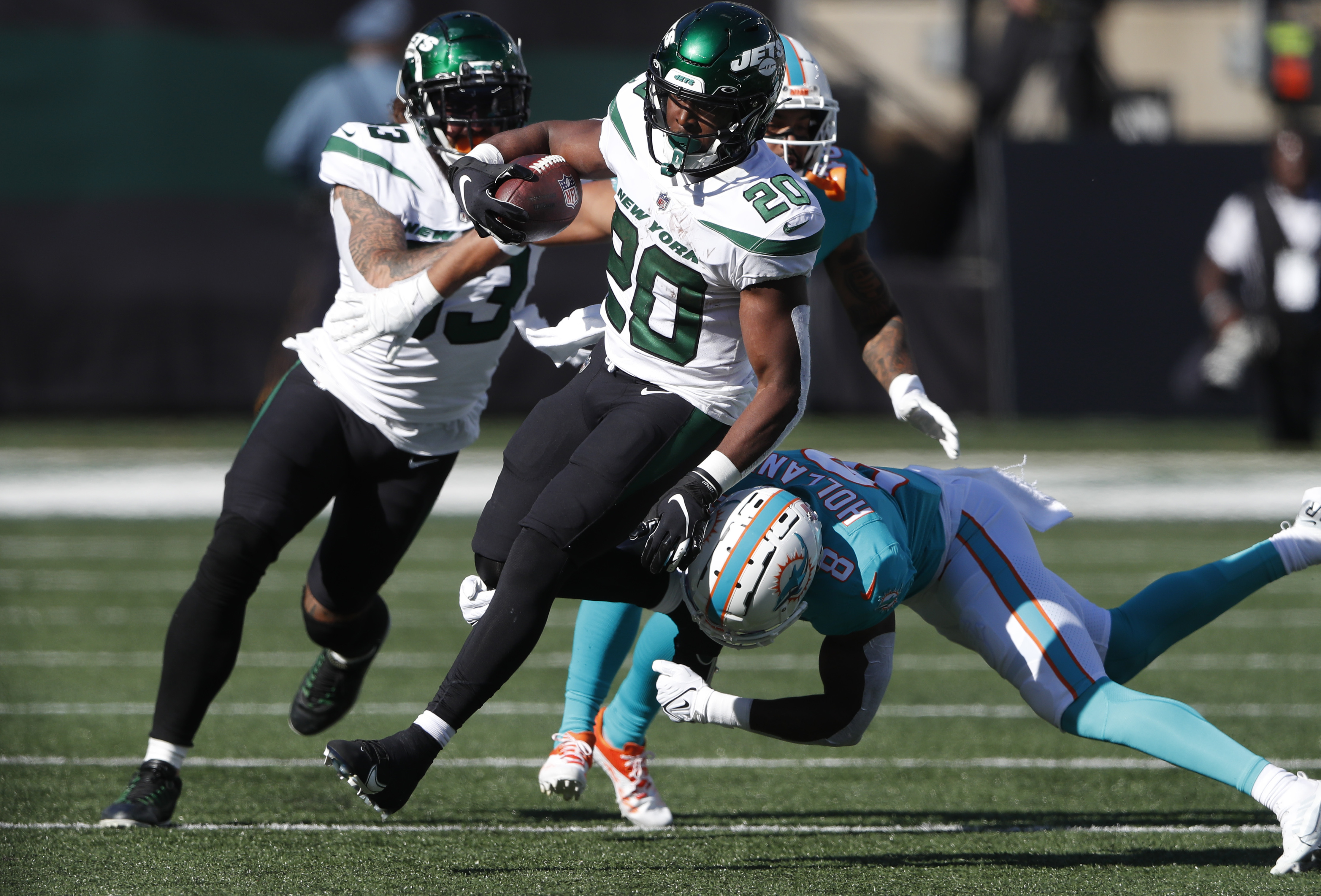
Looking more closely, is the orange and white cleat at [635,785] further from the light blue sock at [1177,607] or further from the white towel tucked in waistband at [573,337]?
the light blue sock at [1177,607]

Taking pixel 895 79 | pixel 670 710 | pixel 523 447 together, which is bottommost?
pixel 895 79

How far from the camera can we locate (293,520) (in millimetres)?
4051

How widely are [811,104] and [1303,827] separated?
6.70ft

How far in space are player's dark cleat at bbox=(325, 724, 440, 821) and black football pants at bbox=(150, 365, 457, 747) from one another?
32.5 inches

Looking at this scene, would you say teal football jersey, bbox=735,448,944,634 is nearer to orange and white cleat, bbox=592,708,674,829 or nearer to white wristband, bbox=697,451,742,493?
white wristband, bbox=697,451,742,493

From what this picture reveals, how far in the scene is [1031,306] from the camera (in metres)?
12.8

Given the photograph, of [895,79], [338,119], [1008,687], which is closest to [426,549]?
[338,119]

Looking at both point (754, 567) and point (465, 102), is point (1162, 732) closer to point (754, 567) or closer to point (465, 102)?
point (754, 567)

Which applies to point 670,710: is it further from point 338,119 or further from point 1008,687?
point 338,119

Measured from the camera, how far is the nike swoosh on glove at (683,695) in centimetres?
354

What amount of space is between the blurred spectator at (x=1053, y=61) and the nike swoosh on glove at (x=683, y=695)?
11.7 metres

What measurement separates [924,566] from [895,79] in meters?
15.2

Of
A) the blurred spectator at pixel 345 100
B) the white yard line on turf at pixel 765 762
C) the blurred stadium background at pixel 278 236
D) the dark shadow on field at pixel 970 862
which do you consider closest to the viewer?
the dark shadow on field at pixel 970 862

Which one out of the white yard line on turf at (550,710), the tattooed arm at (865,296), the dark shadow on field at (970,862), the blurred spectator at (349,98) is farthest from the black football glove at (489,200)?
the blurred spectator at (349,98)
